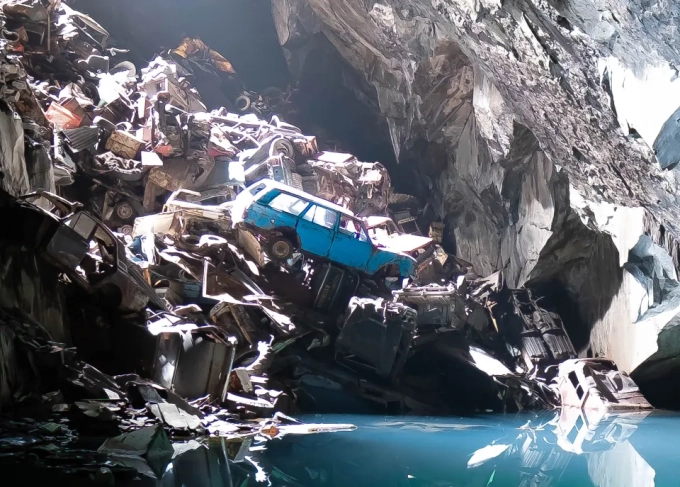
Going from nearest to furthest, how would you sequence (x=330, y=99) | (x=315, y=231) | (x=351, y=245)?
(x=315, y=231)
(x=351, y=245)
(x=330, y=99)

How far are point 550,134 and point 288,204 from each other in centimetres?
464

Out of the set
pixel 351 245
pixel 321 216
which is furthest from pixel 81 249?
pixel 351 245

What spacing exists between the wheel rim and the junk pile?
0.06ft

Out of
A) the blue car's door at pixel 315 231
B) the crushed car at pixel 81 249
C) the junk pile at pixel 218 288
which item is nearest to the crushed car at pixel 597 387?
the junk pile at pixel 218 288

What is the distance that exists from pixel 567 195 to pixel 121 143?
9553mm

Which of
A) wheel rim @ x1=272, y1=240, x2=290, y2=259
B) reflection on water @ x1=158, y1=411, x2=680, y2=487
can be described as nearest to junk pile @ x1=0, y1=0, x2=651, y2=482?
wheel rim @ x1=272, y1=240, x2=290, y2=259

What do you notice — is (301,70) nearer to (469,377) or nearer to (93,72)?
(93,72)

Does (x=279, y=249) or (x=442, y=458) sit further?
(x=279, y=249)

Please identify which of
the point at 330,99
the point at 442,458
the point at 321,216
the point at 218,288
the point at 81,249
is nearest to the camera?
the point at 442,458

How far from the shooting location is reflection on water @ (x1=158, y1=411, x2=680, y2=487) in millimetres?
3895

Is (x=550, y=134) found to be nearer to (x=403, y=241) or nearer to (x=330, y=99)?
(x=403, y=241)

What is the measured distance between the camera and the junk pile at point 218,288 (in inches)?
207

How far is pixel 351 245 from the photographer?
34.2ft

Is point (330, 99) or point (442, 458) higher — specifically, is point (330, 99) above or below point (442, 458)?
above
